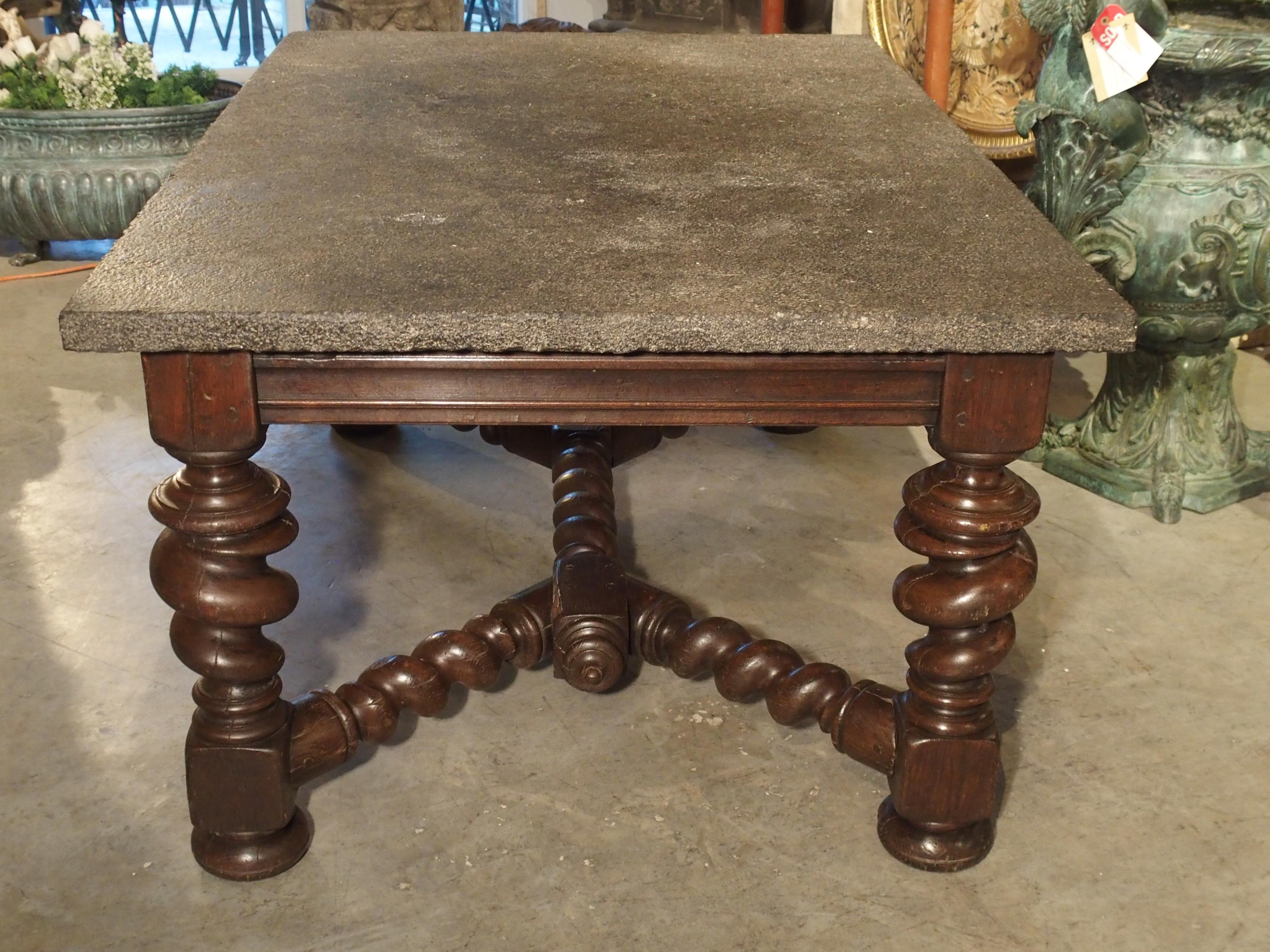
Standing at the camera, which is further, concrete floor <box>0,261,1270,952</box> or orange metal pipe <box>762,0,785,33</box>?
orange metal pipe <box>762,0,785,33</box>

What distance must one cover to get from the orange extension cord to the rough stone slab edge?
2.59 m

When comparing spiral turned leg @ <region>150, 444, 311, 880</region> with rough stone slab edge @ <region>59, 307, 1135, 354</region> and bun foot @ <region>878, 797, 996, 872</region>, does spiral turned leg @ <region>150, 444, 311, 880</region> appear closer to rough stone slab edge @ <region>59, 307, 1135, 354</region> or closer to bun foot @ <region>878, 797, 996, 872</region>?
rough stone slab edge @ <region>59, 307, 1135, 354</region>

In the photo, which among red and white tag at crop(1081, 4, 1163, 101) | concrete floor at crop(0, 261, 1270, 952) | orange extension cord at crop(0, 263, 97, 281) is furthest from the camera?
orange extension cord at crop(0, 263, 97, 281)

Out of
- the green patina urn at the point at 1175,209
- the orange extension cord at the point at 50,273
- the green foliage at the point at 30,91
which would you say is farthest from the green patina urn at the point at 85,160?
the green patina urn at the point at 1175,209

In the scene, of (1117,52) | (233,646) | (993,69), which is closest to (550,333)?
(233,646)

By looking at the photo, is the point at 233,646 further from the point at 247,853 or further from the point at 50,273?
the point at 50,273

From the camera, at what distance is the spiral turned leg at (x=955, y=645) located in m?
1.47

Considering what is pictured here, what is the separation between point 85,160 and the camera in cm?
363

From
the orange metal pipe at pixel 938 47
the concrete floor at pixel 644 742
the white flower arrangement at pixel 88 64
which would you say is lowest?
the concrete floor at pixel 644 742

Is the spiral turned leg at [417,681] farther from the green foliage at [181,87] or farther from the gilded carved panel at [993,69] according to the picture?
the green foliage at [181,87]

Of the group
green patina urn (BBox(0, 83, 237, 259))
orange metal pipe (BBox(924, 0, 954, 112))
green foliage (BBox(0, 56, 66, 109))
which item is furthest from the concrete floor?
green foliage (BBox(0, 56, 66, 109))

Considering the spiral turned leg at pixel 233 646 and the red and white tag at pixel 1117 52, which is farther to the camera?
the red and white tag at pixel 1117 52

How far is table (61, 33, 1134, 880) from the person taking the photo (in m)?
1.34

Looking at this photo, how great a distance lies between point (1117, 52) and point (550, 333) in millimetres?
1425
